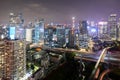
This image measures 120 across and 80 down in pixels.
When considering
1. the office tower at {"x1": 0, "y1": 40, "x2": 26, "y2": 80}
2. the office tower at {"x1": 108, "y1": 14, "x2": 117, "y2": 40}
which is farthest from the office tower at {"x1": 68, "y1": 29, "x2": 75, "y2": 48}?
the office tower at {"x1": 0, "y1": 40, "x2": 26, "y2": 80}

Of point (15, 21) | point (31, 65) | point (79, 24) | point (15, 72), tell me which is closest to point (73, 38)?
point (79, 24)

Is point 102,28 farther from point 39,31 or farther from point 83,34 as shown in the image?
point 39,31

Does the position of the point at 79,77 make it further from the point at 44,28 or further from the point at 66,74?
the point at 44,28

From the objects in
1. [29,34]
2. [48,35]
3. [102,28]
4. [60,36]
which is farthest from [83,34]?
[29,34]

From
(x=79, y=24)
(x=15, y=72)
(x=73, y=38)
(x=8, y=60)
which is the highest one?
(x=79, y=24)

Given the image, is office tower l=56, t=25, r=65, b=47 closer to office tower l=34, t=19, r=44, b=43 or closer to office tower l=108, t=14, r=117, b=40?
office tower l=34, t=19, r=44, b=43

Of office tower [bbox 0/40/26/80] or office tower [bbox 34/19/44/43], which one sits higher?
office tower [bbox 34/19/44/43]
